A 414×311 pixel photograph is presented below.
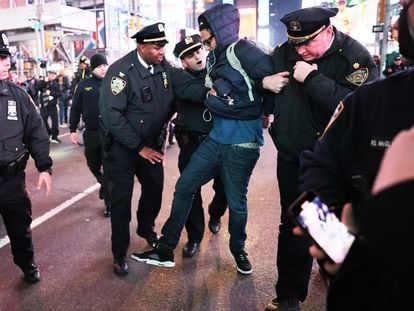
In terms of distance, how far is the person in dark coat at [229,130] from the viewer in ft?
9.78

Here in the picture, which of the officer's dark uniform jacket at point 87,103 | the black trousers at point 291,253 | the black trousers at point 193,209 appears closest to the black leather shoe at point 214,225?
the black trousers at point 193,209

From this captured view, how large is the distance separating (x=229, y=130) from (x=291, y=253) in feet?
3.26

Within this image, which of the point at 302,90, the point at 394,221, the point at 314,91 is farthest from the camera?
the point at 302,90

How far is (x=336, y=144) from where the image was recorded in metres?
1.45

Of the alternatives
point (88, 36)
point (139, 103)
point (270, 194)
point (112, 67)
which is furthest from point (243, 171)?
point (88, 36)

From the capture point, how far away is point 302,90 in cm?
253

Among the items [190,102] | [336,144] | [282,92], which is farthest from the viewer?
[190,102]

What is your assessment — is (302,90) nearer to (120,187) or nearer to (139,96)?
(139,96)

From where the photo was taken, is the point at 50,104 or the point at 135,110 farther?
the point at 50,104

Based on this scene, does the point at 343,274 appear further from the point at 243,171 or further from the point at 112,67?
the point at 112,67

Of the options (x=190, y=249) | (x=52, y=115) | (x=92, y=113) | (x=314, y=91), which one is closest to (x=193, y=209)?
(x=190, y=249)

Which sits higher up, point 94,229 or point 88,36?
point 88,36

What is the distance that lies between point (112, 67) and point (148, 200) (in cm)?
125

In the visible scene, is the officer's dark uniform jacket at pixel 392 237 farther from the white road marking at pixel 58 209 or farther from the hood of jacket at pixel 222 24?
the white road marking at pixel 58 209
